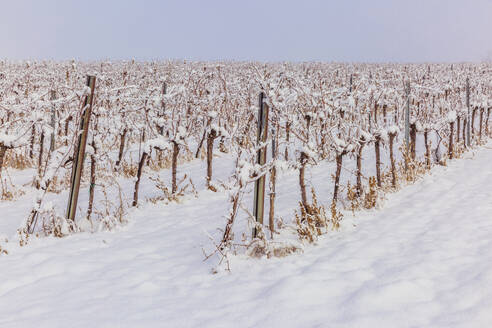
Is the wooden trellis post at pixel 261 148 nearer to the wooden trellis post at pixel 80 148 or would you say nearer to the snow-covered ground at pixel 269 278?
the snow-covered ground at pixel 269 278

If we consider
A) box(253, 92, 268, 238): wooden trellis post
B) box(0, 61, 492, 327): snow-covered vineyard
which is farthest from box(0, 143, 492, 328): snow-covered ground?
box(253, 92, 268, 238): wooden trellis post

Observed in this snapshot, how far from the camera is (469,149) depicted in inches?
405

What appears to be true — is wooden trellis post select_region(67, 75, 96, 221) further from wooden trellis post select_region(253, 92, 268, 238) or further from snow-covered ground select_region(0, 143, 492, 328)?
wooden trellis post select_region(253, 92, 268, 238)

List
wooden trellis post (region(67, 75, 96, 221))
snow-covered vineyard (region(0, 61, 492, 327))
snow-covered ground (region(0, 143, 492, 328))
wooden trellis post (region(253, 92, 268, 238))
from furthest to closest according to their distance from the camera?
wooden trellis post (region(67, 75, 96, 221))
wooden trellis post (region(253, 92, 268, 238))
snow-covered vineyard (region(0, 61, 492, 327))
snow-covered ground (region(0, 143, 492, 328))

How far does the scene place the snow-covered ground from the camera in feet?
8.52

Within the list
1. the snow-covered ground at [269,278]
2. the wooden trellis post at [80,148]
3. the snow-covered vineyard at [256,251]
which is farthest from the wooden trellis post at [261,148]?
the wooden trellis post at [80,148]

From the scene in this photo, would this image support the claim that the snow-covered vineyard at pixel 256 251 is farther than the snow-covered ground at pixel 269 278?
Yes

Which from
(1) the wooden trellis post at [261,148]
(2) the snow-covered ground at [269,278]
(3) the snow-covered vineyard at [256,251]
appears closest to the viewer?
(2) the snow-covered ground at [269,278]

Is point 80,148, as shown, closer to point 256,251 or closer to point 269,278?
point 256,251

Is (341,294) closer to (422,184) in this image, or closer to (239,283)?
(239,283)

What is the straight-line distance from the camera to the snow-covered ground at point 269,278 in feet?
8.52

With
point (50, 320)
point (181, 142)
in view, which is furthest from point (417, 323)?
point (181, 142)

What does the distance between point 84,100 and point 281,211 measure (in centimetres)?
303

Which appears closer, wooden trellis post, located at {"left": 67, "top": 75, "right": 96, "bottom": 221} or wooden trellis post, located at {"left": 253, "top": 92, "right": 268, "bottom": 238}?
wooden trellis post, located at {"left": 253, "top": 92, "right": 268, "bottom": 238}
